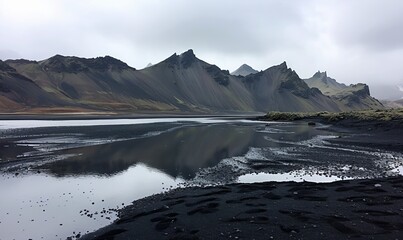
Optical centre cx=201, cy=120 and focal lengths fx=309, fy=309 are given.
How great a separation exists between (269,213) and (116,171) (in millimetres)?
18778

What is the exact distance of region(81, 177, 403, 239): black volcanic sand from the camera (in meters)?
15.7

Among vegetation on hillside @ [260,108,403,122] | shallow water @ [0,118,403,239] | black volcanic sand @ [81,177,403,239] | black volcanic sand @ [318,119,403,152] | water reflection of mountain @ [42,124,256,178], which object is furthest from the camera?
vegetation on hillside @ [260,108,403,122]

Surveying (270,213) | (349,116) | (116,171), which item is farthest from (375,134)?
(270,213)

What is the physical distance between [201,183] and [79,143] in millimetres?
32978

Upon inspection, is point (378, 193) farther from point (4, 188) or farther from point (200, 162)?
point (4, 188)

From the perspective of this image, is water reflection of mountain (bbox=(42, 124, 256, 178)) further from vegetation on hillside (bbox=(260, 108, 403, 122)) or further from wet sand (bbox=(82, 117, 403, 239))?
vegetation on hillside (bbox=(260, 108, 403, 122))

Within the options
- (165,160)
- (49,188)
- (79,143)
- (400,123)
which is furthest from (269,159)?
(400,123)

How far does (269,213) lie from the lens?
1861cm

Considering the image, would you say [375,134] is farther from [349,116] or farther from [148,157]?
[148,157]

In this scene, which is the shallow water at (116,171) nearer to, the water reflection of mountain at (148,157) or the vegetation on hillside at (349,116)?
the water reflection of mountain at (148,157)

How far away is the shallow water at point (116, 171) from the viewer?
1895cm

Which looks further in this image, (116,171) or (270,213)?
(116,171)

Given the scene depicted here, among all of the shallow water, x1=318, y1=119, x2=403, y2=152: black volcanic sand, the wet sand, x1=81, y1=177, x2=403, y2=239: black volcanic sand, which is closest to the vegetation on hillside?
x1=318, y1=119, x2=403, y2=152: black volcanic sand

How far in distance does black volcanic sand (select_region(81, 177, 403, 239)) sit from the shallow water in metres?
2.45
